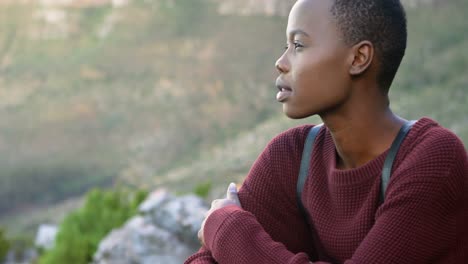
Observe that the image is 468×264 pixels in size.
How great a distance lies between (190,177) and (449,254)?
648 inches

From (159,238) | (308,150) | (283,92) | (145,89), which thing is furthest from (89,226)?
(145,89)

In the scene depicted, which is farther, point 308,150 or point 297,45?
point 308,150

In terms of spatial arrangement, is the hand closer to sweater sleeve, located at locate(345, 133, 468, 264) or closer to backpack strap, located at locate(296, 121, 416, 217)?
backpack strap, located at locate(296, 121, 416, 217)

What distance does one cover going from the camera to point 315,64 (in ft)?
5.80

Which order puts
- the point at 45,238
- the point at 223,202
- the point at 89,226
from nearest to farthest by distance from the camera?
the point at 223,202, the point at 89,226, the point at 45,238

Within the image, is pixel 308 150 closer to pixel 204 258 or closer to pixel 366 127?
pixel 366 127

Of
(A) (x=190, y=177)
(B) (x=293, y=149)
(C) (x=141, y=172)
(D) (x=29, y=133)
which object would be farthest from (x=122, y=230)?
(D) (x=29, y=133)

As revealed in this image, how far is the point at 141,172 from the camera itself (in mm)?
21062

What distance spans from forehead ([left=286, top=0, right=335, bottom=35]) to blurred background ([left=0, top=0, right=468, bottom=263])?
13.0m

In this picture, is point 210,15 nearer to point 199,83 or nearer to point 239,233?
point 199,83

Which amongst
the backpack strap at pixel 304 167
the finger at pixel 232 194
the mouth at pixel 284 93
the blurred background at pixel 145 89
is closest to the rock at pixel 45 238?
the blurred background at pixel 145 89

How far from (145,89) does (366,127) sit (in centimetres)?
2353

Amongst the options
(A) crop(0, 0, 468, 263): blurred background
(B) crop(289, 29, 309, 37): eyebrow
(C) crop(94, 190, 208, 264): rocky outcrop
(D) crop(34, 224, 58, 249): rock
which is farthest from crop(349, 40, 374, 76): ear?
(A) crop(0, 0, 468, 263): blurred background

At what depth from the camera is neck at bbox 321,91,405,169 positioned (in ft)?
5.89
